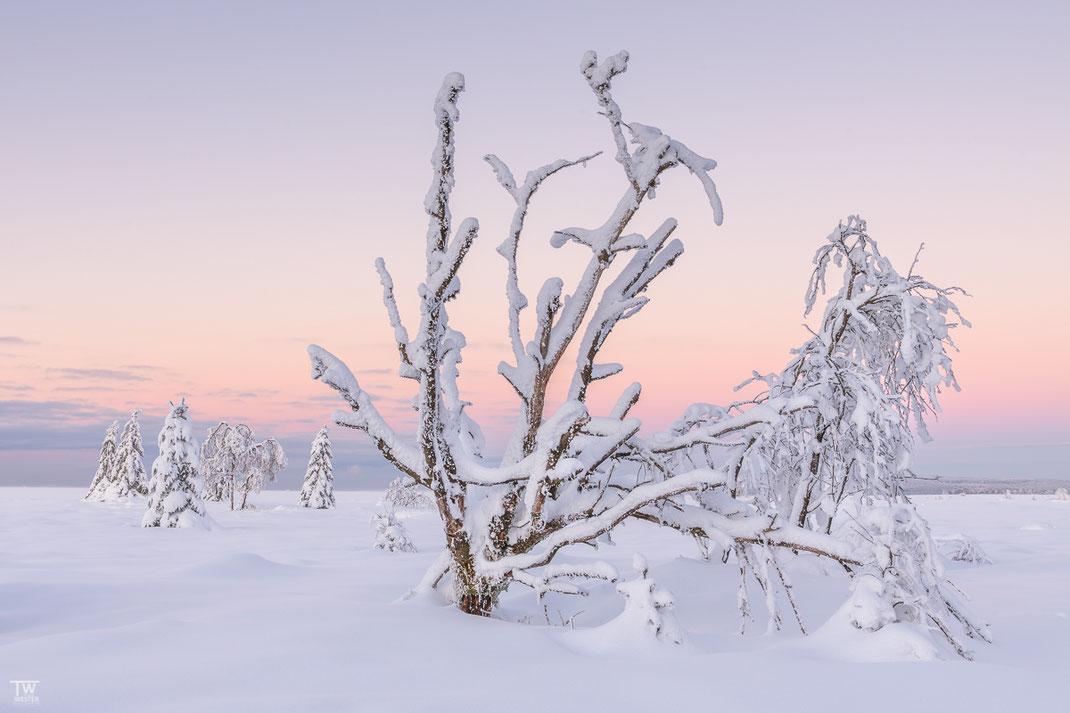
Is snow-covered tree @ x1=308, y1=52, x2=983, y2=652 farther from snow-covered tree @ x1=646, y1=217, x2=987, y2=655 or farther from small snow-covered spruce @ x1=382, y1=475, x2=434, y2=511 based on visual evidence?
small snow-covered spruce @ x1=382, y1=475, x2=434, y2=511

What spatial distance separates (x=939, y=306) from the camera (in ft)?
28.0

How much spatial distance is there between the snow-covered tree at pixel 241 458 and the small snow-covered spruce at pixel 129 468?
592cm

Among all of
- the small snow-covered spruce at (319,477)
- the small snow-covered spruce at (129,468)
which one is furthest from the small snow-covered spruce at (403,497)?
the small snow-covered spruce at (129,468)

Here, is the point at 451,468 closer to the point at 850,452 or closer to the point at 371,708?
the point at 371,708

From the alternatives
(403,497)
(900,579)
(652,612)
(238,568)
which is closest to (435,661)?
(652,612)

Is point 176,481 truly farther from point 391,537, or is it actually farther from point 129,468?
point 129,468

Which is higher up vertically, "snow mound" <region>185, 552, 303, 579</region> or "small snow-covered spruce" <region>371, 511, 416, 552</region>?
"snow mound" <region>185, 552, 303, 579</region>

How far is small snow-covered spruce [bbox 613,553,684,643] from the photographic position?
3467 mm

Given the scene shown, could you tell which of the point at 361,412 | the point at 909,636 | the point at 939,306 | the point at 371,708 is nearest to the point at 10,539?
the point at 361,412

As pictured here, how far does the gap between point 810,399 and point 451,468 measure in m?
2.46

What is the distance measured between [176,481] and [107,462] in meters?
23.0

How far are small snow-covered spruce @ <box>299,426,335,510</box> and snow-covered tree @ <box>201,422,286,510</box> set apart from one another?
89.8 inches

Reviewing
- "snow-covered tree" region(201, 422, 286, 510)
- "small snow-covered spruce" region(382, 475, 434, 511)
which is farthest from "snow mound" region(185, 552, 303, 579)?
"snow-covered tree" region(201, 422, 286, 510)

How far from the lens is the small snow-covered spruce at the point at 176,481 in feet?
70.1
